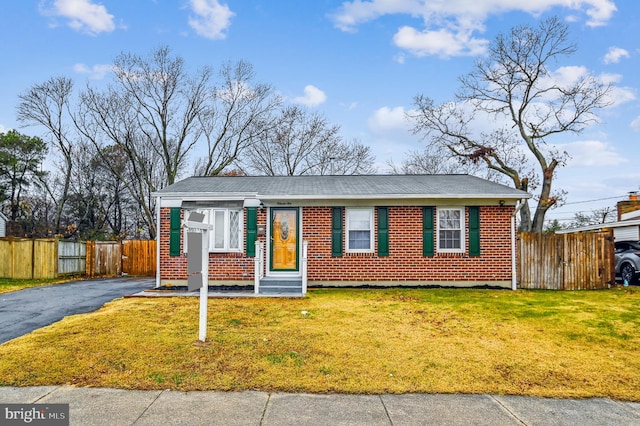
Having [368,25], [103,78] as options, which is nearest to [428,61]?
[368,25]

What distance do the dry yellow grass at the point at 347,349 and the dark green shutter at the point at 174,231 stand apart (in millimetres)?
2717

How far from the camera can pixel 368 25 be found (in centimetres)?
1508

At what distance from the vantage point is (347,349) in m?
5.61

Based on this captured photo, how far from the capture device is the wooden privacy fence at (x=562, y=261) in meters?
11.8

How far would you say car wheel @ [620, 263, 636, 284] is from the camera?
13.6m

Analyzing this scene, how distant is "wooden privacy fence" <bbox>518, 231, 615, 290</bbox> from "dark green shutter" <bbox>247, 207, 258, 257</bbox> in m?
7.62

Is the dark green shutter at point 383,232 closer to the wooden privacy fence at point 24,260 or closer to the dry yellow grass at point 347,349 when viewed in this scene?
the dry yellow grass at point 347,349

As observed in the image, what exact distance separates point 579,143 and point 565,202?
340cm

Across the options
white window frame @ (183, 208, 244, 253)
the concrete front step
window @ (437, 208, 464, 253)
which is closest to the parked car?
window @ (437, 208, 464, 253)

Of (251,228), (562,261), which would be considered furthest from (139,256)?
(562,261)

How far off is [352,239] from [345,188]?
1.62 m

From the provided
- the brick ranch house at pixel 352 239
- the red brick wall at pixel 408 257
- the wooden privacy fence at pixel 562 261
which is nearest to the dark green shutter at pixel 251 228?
the brick ranch house at pixel 352 239

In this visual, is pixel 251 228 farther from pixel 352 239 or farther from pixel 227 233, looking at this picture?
pixel 352 239

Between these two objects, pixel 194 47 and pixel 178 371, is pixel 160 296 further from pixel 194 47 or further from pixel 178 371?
pixel 194 47
